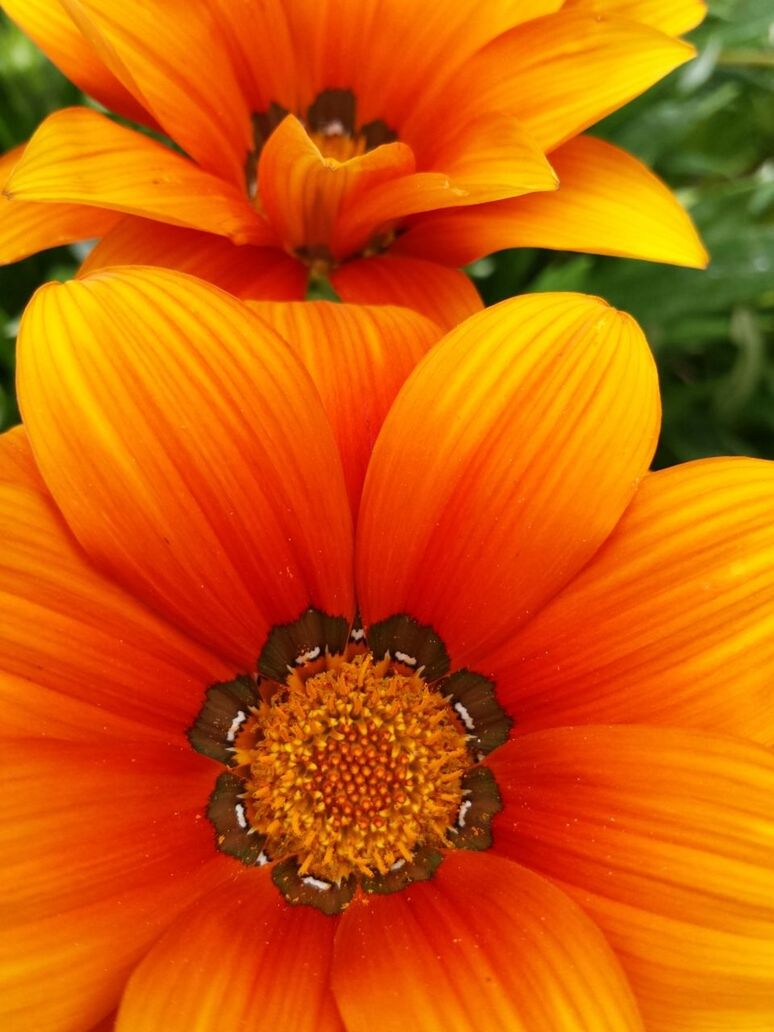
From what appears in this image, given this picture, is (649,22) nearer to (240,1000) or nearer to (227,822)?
(227,822)

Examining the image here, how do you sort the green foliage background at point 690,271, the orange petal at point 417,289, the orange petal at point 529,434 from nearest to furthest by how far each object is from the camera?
the orange petal at point 529,434, the orange petal at point 417,289, the green foliage background at point 690,271

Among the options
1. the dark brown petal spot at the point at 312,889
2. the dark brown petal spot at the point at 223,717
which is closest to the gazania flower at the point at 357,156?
the dark brown petal spot at the point at 223,717

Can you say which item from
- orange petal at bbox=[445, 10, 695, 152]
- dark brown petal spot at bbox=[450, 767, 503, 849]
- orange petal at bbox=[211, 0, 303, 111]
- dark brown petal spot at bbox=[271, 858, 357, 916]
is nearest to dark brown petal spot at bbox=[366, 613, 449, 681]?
dark brown petal spot at bbox=[450, 767, 503, 849]

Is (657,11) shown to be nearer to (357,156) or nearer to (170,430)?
(357,156)

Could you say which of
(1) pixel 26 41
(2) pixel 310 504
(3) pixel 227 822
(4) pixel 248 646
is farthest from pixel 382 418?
(1) pixel 26 41

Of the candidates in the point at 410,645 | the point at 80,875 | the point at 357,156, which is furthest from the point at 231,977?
the point at 357,156

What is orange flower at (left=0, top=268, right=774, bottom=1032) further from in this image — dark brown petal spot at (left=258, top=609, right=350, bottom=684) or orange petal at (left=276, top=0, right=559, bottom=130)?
orange petal at (left=276, top=0, right=559, bottom=130)

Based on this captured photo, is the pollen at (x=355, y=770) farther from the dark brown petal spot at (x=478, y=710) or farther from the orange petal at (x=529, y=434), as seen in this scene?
the orange petal at (x=529, y=434)
